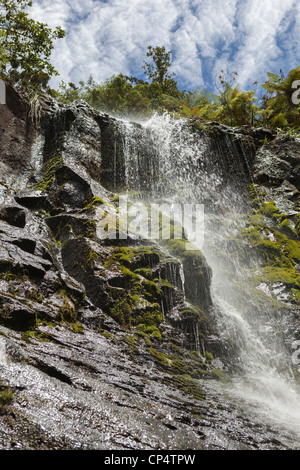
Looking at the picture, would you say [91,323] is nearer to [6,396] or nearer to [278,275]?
[6,396]

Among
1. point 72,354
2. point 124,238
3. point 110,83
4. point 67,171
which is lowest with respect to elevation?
point 72,354

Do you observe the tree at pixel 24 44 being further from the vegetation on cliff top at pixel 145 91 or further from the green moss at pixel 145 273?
the green moss at pixel 145 273

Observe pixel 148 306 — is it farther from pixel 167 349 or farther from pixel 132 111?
pixel 132 111

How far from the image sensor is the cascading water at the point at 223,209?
5672 mm

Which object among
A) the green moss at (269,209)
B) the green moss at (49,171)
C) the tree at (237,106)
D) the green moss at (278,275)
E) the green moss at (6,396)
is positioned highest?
the tree at (237,106)

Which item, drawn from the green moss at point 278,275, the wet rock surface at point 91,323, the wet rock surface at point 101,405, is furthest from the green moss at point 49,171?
the green moss at point 278,275

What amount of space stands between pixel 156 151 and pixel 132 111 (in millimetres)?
6895

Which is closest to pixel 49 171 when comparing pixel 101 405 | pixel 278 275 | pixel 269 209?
pixel 278 275

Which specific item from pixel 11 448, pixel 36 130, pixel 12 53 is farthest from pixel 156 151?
pixel 11 448

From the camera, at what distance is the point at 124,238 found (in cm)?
685

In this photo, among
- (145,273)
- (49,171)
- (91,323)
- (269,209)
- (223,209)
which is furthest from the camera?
(223,209)

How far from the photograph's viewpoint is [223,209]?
38.7 feet

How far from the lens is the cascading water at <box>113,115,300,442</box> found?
5672mm

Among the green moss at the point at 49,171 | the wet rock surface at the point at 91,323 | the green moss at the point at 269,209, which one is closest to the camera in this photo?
the wet rock surface at the point at 91,323
